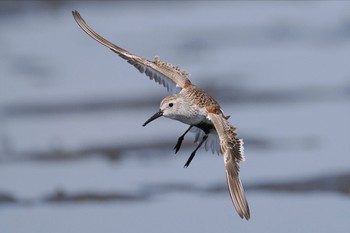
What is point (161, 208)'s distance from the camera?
9.52m

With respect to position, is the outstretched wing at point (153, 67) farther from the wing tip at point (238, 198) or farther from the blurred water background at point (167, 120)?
the wing tip at point (238, 198)

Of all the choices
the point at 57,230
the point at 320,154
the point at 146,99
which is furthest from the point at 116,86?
the point at 57,230

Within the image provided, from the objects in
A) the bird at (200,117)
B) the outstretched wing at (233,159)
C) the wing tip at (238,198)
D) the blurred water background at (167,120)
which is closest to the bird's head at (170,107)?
the bird at (200,117)

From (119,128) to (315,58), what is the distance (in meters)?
→ 3.23

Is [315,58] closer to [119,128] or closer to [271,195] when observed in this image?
[119,128]

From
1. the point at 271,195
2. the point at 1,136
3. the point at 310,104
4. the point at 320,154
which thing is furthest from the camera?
the point at 310,104

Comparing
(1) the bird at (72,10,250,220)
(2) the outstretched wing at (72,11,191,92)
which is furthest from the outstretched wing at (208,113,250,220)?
(2) the outstretched wing at (72,11,191,92)

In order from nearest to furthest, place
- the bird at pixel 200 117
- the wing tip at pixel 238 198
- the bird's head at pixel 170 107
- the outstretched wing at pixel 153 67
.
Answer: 1. the wing tip at pixel 238 198
2. the bird at pixel 200 117
3. the bird's head at pixel 170 107
4. the outstretched wing at pixel 153 67

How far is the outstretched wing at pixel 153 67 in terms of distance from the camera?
9.26 meters

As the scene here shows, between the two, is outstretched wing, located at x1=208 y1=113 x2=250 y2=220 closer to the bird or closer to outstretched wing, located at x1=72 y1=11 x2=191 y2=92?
the bird

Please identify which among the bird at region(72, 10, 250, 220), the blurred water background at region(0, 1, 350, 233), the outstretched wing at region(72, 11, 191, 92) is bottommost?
the blurred water background at region(0, 1, 350, 233)

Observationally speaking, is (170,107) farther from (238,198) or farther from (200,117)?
(238,198)

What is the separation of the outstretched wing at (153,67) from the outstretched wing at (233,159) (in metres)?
0.85

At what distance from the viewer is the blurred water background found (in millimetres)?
9516
